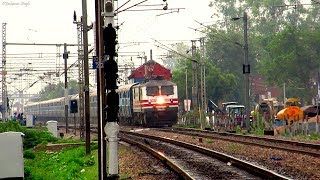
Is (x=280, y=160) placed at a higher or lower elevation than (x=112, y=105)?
lower

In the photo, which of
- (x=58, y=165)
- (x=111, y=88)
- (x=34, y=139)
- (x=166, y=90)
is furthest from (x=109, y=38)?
(x=166, y=90)

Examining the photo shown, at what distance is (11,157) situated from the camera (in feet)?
54.5

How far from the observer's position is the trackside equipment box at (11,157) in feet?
54.1

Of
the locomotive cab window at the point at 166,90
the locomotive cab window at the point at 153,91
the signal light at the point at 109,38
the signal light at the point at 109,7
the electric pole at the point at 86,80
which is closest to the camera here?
the signal light at the point at 109,38

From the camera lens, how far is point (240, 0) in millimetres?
124000

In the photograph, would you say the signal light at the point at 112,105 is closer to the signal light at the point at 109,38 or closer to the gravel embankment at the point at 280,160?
the signal light at the point at 109,38

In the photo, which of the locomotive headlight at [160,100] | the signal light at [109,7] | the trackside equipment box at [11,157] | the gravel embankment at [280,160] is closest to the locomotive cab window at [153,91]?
the locomotive headlight at [160,100]

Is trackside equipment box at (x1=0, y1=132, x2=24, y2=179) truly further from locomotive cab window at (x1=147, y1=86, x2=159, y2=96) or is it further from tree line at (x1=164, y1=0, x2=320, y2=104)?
tree line at (x1=164, y1=0, x2=320, y2=104)

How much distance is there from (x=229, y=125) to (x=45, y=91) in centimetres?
11666

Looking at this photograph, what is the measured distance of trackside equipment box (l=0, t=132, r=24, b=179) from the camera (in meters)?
16.5

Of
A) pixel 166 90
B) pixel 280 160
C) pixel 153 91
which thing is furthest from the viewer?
pixel 166 90

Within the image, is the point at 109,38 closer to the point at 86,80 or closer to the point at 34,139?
the point at 86,80

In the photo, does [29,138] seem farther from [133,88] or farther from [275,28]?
[275,28]

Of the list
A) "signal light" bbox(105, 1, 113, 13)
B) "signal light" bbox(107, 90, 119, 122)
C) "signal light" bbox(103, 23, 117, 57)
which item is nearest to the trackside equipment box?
"signal light" bbox(107, 90, 119, 122)
